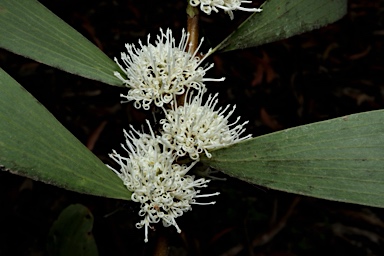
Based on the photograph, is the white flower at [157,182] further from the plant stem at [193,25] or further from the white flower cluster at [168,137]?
the plant stem at [193,25]

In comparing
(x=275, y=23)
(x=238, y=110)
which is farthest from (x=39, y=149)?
(x=238, y=110)

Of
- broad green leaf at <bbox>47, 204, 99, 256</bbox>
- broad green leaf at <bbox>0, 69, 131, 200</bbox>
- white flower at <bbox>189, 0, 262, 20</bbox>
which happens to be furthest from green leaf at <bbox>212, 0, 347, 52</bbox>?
broad green leaf at <bbox>47, 204, 99, 256</bbox>

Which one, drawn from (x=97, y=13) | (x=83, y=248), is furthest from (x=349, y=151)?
(x=97, y=13)

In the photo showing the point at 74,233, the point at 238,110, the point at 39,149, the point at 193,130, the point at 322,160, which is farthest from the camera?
the point at 238,110

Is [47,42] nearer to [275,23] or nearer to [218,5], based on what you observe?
[218,5]

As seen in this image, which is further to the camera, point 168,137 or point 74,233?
point 74,233

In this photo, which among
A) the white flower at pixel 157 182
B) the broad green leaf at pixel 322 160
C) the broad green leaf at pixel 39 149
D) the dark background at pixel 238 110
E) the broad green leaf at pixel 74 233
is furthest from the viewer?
the dark background at pixel 238 110

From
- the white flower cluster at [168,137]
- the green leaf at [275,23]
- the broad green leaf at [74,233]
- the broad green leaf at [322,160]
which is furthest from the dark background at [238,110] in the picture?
the broad green leaf at [322,160]
